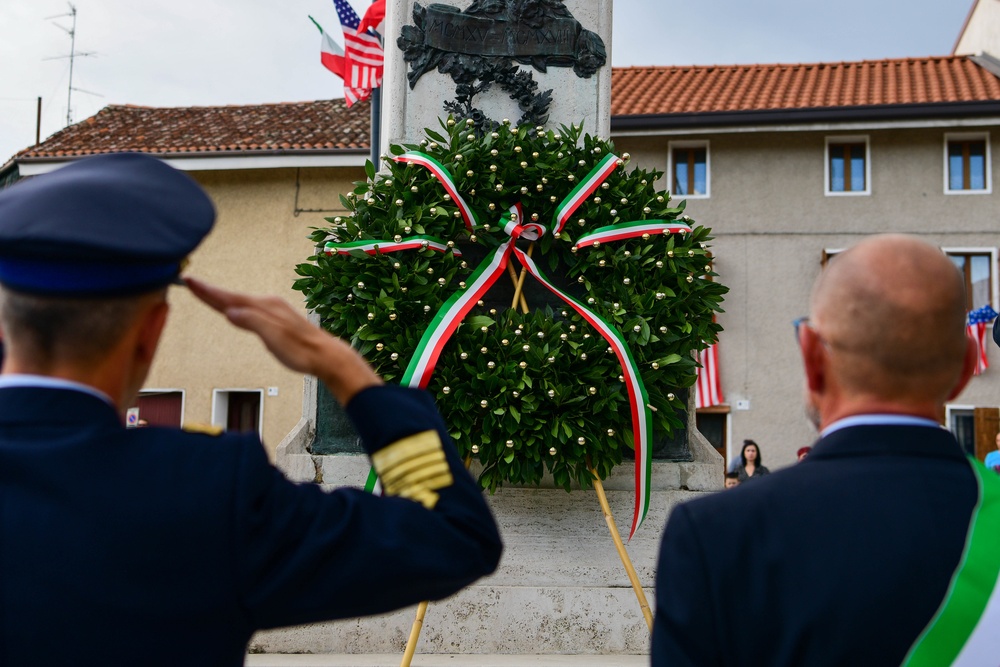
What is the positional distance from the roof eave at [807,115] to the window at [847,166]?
815mm

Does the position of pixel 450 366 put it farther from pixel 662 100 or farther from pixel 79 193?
pixel 662 100

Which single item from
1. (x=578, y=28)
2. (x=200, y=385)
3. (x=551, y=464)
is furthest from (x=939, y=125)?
(x=551, y=464)

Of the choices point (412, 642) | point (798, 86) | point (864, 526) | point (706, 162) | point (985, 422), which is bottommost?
point (412, 642)

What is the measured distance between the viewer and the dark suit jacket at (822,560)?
1.53 metres

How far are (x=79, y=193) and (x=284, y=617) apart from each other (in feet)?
2.16

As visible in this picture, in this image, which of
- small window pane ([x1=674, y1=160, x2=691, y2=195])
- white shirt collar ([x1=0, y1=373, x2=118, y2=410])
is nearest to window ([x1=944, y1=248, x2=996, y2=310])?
small window pane ([x1=674, y1=160, x2=691, y2=195])

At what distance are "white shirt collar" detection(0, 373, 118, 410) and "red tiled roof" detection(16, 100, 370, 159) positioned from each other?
21559mm

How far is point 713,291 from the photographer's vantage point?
542cm

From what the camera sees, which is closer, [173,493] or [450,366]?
[173,493]

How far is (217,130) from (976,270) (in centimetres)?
1649

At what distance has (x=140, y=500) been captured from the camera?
4.91 ft

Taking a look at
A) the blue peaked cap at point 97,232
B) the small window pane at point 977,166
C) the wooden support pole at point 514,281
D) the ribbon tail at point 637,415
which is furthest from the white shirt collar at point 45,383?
the small window pane at point 977,166

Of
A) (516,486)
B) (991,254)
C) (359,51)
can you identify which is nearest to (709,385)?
(991,254)

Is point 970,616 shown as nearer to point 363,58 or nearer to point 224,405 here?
point 363,58
